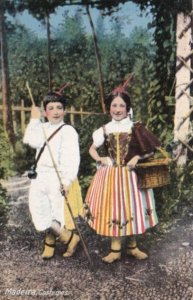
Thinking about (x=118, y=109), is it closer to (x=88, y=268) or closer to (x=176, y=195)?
(x=176, y=195)

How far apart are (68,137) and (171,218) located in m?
0.86

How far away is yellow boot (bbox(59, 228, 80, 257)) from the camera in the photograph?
4.05m

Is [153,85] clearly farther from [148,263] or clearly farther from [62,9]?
[148,263]

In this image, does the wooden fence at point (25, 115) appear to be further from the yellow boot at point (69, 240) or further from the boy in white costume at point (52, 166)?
the yellow boot at point (69, 240)

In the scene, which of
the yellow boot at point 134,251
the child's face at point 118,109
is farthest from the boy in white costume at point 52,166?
the yellow boot at point 134,251

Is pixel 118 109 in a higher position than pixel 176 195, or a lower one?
higher

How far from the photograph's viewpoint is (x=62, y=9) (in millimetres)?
4129

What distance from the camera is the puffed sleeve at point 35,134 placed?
13.1ft

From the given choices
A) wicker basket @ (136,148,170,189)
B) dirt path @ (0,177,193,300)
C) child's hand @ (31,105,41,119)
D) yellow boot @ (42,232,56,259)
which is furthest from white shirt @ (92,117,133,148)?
yellow boot @ (42,232,56,259)

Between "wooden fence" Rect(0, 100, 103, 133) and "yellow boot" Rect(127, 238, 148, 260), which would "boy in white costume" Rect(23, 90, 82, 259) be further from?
"yellow boot" Rect(127, 238, 148, 260)

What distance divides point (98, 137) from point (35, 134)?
39 cm

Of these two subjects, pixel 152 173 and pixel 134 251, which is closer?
pixel 152 173

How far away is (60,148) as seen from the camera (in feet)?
13.0

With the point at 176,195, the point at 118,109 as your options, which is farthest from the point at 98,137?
the point at 176,195
